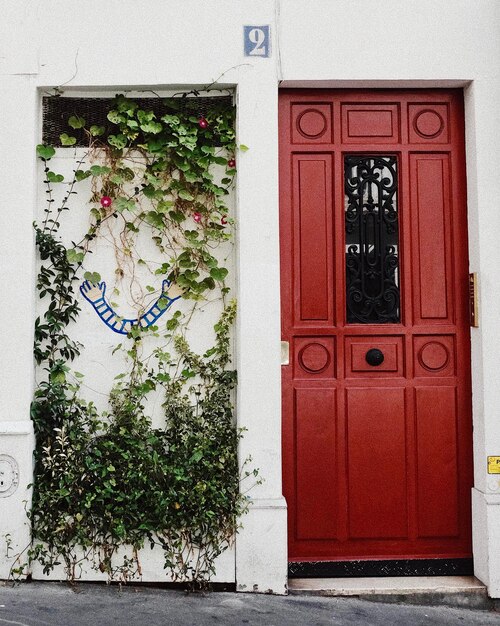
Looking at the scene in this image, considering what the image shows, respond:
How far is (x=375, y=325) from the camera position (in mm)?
4523

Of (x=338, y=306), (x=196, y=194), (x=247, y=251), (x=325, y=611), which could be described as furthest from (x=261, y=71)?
(x=325, y=611)

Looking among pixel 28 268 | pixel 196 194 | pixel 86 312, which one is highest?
pixel 196 194

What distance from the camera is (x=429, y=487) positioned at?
4.50 m

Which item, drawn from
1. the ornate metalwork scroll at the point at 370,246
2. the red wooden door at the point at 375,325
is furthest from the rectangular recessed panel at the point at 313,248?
the ornate metalwork scroll at the point at 370,246

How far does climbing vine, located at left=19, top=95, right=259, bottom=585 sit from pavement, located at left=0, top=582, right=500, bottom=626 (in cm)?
16

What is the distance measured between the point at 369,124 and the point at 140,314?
6.71 feet

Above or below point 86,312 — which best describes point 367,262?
above

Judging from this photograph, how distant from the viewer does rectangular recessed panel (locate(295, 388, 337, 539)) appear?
446 centimetres

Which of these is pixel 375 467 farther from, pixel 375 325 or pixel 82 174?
pixel 82 174

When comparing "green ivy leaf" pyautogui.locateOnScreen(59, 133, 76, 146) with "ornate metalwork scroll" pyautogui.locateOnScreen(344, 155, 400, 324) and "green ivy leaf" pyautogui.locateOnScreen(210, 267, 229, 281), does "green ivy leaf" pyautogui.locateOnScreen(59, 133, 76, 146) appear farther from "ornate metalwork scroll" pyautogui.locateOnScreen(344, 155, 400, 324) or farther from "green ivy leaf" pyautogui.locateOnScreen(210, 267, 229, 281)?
"ornate metalwork scroll" pyautogui.locateOnScreen(344, 155, 400, 324)

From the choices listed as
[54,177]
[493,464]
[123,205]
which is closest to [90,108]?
[54,177]

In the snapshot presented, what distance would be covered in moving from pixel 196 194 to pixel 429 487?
254cm

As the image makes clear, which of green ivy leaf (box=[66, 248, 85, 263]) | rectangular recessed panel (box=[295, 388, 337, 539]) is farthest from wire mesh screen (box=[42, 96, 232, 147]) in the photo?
→ rectangular recessed panel (box=[295, 388, 337, 539])

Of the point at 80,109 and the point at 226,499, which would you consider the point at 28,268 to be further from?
the point at 226,499
